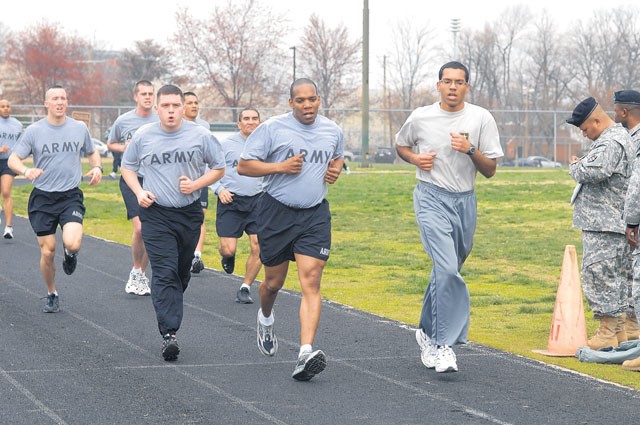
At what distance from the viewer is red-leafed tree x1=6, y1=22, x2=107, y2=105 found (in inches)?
3004

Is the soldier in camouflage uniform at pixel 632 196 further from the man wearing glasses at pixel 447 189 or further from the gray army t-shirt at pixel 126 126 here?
the gray army t-shirt at pixel 126 126

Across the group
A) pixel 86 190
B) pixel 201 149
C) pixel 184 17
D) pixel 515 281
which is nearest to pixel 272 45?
pixel 184 17

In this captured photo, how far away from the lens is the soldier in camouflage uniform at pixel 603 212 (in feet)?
28.7

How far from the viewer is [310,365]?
7570 millimetres

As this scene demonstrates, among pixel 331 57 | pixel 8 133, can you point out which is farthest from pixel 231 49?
pixel 8 133

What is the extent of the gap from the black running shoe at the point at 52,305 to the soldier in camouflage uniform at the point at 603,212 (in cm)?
481

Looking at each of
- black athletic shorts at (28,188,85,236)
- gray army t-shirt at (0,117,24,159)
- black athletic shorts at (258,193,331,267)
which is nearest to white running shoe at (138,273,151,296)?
black athletic shorts at (28,188,85,236)

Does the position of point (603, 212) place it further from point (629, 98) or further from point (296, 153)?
point (296, 153)

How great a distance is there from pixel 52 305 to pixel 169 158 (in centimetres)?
260

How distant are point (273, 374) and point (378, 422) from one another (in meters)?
1.56

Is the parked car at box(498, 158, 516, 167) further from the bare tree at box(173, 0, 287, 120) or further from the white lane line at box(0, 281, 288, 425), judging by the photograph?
the white lane line at box(0, 281, 288, 425)

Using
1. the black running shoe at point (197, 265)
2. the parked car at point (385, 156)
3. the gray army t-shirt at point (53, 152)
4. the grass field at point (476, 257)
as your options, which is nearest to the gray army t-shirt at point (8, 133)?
the grass field at point (476, 257)

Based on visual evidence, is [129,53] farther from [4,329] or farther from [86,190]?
[4,329]

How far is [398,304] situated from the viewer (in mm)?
11828
